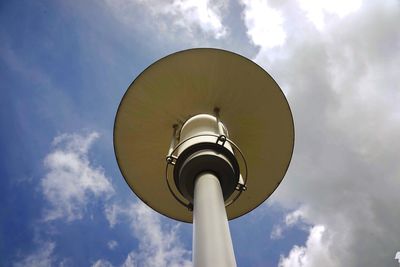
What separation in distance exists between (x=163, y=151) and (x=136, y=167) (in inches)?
40.9

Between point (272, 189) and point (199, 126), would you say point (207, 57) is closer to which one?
point (199, 126)

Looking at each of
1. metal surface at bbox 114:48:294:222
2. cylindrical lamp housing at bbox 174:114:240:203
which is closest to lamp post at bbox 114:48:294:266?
metal surface at bbox 114:48:294:222

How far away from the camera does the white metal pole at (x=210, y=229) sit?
17.9 feet

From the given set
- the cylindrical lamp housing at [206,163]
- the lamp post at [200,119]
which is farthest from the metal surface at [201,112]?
the cylindrical lamp housing at [206,163]

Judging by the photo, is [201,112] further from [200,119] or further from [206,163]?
[206,163]

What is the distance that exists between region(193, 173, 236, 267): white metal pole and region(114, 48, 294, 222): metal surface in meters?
3.58

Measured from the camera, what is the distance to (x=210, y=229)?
6.02 metres

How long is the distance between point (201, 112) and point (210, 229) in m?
4.98

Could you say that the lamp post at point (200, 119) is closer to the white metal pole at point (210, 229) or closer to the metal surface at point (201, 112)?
the metal surface at point (201, 112)

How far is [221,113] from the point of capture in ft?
34.4

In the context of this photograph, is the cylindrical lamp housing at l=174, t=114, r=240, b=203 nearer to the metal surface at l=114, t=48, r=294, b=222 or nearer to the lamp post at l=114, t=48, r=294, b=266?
the lamp post at l=114, t=48, r=294, b=266

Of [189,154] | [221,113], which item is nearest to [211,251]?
[189,154]

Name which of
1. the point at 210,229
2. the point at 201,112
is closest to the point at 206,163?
the point at 210,229

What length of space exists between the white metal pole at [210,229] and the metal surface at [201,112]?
3581mm
